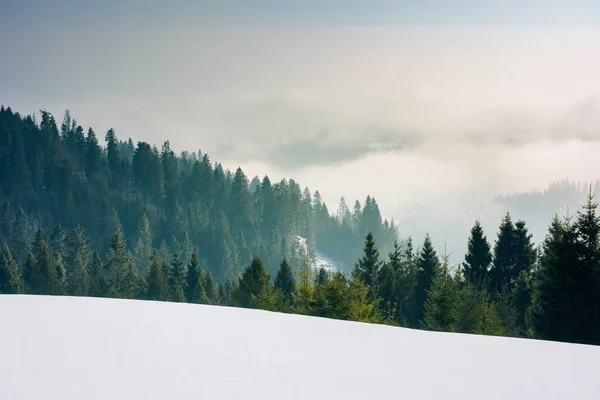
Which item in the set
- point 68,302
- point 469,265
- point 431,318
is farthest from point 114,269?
point 68,302

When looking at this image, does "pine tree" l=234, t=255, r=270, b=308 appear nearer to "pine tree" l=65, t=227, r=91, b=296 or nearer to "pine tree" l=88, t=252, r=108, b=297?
"pine tree" l=88, t=252, r=108, b=297

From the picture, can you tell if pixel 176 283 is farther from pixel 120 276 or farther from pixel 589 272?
pixel 589 272

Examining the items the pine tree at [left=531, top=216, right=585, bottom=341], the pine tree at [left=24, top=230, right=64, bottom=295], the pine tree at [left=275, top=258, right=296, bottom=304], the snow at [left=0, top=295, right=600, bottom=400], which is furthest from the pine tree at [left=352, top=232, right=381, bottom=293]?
the pine tree at [left=24, top=230, right=64, bottom=295]

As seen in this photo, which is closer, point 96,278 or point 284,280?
point 284,280

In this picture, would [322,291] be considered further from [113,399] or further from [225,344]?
[113,399]

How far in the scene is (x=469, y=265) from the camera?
149 ft

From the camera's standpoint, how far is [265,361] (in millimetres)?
6141

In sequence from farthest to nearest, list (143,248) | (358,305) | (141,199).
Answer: (141,199) < (143,248) < (358,305)

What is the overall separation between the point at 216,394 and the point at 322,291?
26.5 m

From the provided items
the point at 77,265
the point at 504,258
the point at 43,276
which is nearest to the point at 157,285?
the point at 43,276

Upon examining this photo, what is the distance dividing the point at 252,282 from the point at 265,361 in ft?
145

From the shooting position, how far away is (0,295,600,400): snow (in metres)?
5.14

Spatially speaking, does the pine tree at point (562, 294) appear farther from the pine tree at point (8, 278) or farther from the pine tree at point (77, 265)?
the pine tree at point (77, 265)

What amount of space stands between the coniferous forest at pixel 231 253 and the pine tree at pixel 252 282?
136 mm
